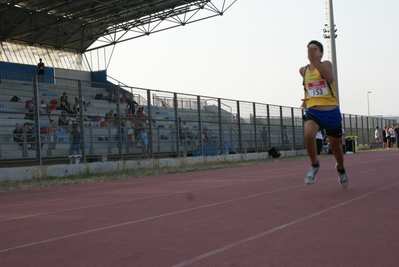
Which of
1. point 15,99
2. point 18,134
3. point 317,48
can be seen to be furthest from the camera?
point 15,99

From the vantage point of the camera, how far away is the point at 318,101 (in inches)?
305

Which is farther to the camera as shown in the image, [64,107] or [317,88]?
[64,107]

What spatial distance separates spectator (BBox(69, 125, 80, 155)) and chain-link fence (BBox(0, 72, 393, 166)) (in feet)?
0.10

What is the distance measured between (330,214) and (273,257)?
2107 mm

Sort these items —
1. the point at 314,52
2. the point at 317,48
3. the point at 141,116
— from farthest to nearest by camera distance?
the point at 141,116, the point at 317,48, the point at 314,52

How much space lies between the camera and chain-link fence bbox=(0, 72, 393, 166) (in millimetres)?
15789

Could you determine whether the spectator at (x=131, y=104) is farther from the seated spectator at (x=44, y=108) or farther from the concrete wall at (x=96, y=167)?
the seated spectator at (x=44, y=108)

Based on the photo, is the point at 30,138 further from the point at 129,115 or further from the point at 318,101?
the point at 318,101

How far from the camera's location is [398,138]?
137 feet

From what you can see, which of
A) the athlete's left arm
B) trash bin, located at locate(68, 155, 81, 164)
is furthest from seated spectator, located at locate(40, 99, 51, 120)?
the athlete's left arm

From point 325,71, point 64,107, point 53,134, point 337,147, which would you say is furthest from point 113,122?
point 325,71

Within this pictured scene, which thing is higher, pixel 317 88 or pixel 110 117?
pixel 110 117

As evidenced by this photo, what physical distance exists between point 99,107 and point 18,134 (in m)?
3.29

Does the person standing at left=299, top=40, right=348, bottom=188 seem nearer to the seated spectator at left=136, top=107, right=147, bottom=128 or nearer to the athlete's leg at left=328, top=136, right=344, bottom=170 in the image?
the athlete's leg at left=328, top=136, right=344, bottom=170
